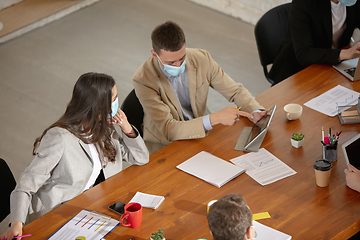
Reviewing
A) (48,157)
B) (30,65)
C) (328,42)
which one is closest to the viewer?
(48,157)

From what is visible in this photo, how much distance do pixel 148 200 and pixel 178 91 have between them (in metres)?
0.91

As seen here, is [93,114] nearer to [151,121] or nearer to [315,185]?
[151,121]

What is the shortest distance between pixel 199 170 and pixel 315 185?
1.90 feet

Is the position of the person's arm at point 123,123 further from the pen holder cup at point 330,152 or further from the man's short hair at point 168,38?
the pen holder cup at point 330,152

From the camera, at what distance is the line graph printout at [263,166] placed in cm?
204

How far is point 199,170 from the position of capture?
83.0 inches

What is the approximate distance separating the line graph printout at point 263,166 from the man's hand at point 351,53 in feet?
3.64

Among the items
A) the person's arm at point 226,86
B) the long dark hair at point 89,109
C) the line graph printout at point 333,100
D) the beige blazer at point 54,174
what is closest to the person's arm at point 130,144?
the beige blazer at point 54,174

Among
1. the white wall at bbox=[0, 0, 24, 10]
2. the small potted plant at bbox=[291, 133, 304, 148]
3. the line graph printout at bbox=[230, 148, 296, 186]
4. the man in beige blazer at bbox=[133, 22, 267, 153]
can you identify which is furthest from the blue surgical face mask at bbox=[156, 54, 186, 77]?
the white wall at bbox=[0, 0, 24, 10]

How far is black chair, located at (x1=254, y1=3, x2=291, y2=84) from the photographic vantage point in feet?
10.6

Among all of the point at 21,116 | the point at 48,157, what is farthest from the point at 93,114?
the point at 21,116

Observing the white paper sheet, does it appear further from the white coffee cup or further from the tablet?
the white coffee cup

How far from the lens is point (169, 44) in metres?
2.33

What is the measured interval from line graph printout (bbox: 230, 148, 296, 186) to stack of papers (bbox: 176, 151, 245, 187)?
5 cm
